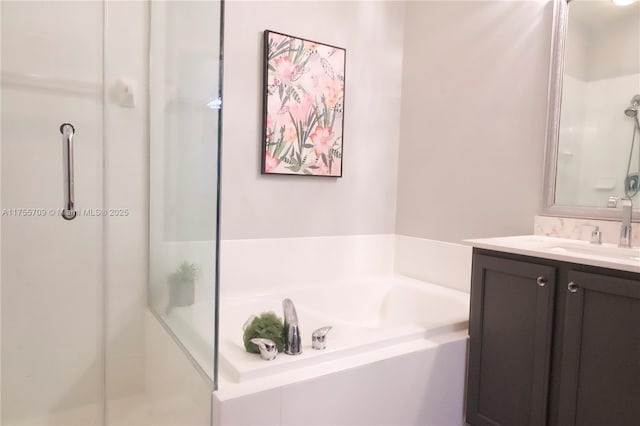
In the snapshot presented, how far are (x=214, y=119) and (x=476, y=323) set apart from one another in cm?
132

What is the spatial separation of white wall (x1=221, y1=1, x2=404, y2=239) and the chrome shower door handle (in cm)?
70

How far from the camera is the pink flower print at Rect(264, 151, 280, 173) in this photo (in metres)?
2.40

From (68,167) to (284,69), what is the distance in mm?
1199

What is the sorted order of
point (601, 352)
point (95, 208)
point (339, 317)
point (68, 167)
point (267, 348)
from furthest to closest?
1. point (339, 317)
2. point (95, 208)
3. point (68, 167)
4. point (267, 348)
5. point (601, 352)

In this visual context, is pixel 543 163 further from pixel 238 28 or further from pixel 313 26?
pixel 238 28

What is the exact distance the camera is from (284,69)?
7.95 feet

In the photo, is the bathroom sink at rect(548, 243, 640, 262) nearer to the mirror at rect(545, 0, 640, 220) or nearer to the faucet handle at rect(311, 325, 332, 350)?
the mirror at rect(545, 0, 640, 220)

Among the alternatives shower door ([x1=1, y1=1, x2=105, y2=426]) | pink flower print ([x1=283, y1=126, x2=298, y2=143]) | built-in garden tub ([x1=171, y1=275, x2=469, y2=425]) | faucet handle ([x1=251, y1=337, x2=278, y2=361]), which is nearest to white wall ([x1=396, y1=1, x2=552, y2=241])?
built-in garden tub ([x1=171, y1=275, x2=469, y2=425])

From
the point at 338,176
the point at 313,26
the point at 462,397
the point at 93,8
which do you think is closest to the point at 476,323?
the point at 462,397

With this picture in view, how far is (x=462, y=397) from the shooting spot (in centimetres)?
188

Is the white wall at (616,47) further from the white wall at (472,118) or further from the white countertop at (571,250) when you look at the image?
the white countertop at (571,250)

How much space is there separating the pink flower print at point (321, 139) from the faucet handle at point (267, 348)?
134cm

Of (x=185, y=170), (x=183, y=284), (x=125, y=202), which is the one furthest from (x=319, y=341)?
(x=125, y=202)

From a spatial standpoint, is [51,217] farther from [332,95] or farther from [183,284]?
[332,95]
